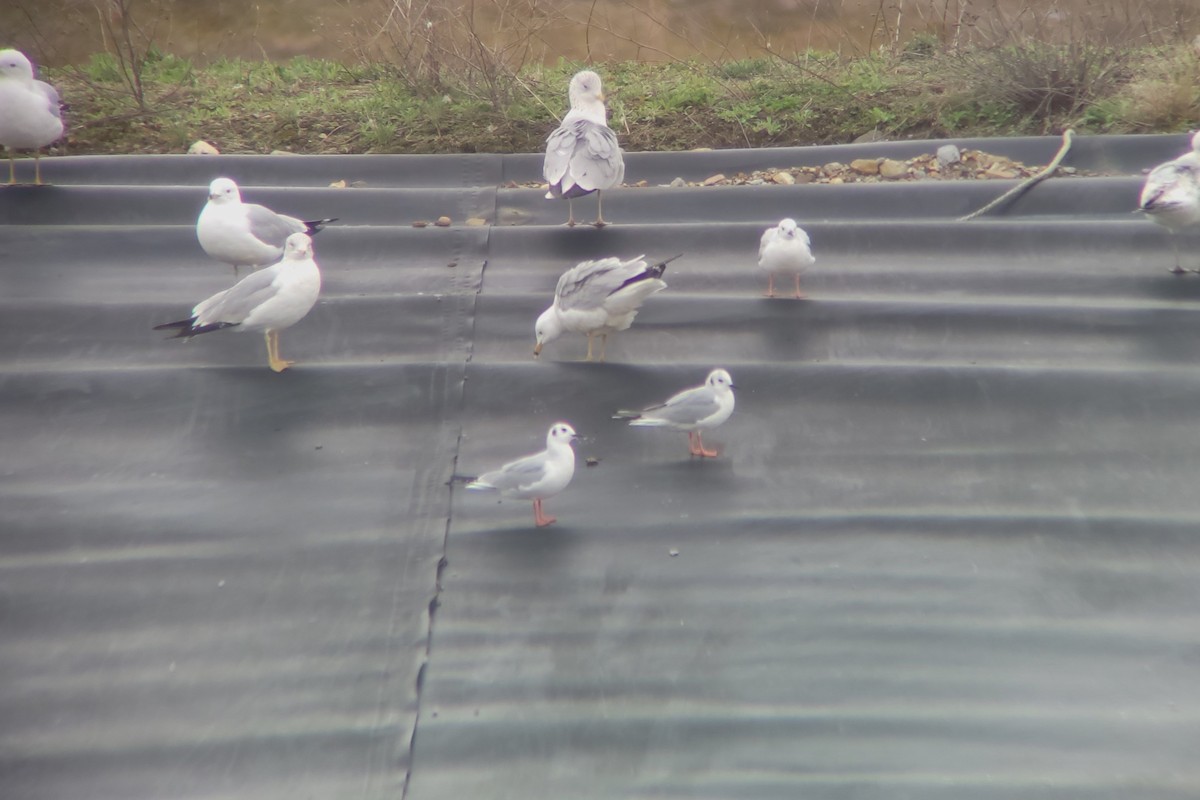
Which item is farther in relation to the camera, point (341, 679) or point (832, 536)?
point (832, 536)

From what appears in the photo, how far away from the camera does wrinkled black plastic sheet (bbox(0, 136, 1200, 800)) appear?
234 centimetres

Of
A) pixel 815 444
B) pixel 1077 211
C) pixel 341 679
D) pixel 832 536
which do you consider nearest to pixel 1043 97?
pixel 1077 211

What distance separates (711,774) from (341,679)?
0.94 meters

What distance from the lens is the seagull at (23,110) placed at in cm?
499

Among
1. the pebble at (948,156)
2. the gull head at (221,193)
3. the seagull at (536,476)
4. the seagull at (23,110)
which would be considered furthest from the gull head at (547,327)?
the seagull at (23,110)

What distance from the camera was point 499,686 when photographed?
2461 millimetres

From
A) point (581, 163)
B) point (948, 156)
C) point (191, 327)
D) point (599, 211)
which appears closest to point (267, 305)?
point (191, 327)

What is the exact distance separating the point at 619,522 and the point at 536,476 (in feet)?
0.94

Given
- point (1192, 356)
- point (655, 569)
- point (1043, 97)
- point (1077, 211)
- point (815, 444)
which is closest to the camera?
point (655, 569)

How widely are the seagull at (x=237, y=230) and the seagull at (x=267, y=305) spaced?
431 millimetres

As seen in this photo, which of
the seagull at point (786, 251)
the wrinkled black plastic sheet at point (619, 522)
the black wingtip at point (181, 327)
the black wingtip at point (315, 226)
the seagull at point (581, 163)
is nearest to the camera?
the wrinkled black plastic sheet at point (619, 522)

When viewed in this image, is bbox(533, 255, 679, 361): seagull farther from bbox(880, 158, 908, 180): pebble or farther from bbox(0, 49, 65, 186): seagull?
bbox(0, 49, 65, 186): seagull

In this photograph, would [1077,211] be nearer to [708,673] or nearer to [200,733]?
[708,673]

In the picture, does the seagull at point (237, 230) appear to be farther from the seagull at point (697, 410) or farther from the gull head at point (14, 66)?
the seagull at point (697, 410)
